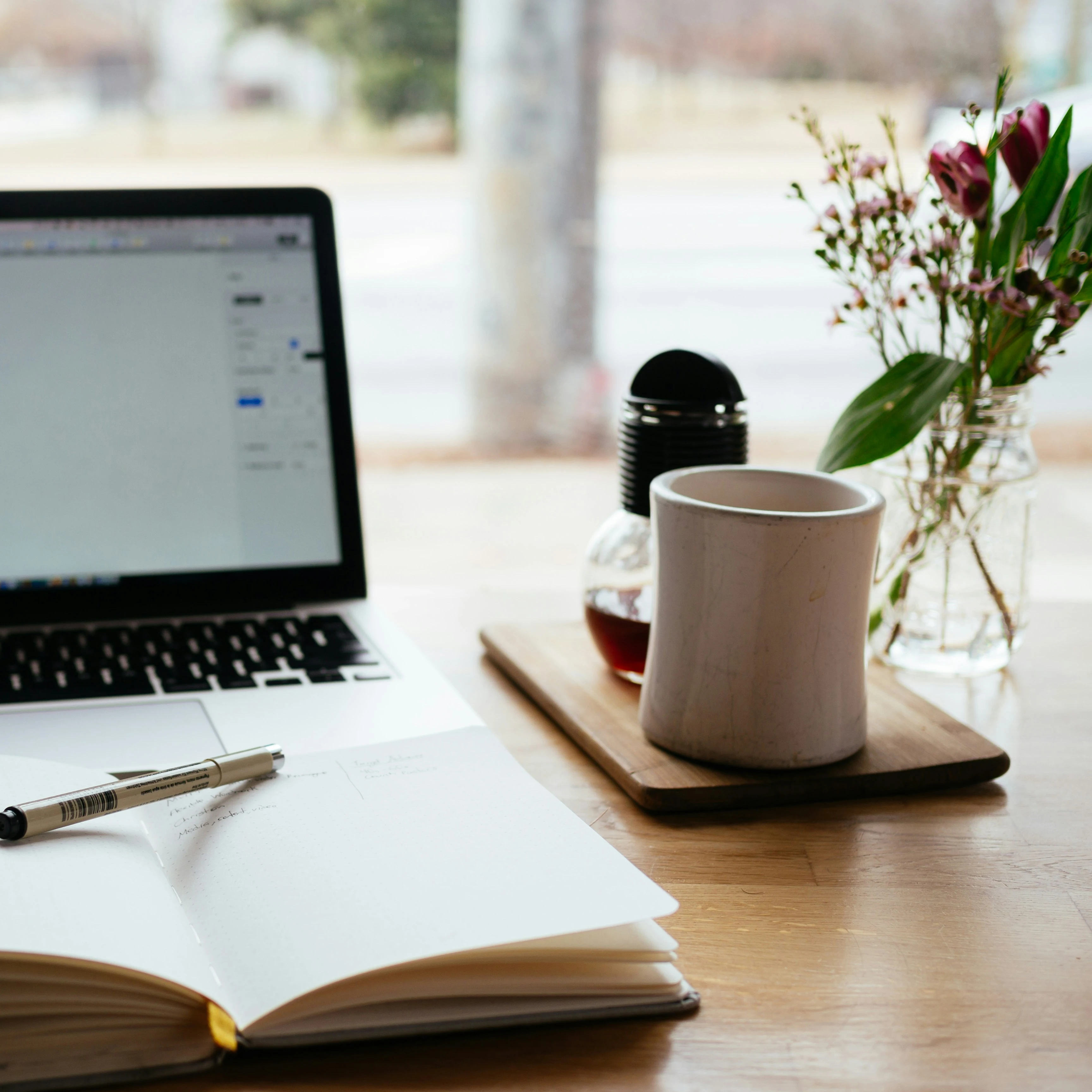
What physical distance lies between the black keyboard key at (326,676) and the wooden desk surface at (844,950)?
0.09 metres

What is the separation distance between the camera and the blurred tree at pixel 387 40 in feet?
12.6

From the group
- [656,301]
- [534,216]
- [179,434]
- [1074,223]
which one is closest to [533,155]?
[534,216]

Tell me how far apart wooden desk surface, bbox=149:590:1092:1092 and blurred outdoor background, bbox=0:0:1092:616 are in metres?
2.88

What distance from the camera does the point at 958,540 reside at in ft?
2.62

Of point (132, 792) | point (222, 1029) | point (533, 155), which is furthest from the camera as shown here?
point (533, 155)

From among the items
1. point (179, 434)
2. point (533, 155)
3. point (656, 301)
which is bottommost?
point (656, 301)

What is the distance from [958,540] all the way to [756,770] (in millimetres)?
261

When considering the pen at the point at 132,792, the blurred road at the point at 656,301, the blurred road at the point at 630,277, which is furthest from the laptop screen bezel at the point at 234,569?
the blurred road at the point at 656,301

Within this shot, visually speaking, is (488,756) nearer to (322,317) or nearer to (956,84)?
(322,317)

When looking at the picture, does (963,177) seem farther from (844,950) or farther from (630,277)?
(630,277)

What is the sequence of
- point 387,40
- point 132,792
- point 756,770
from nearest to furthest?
point 132,792 < point 756,770 < point 387,40

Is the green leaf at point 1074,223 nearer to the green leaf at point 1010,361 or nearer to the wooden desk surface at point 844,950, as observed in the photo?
the green leaf at point 1010,361

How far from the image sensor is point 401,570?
285cm

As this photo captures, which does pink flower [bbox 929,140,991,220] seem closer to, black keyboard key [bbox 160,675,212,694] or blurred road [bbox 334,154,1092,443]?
black keyboard key [bbox 160,675,212,694]
